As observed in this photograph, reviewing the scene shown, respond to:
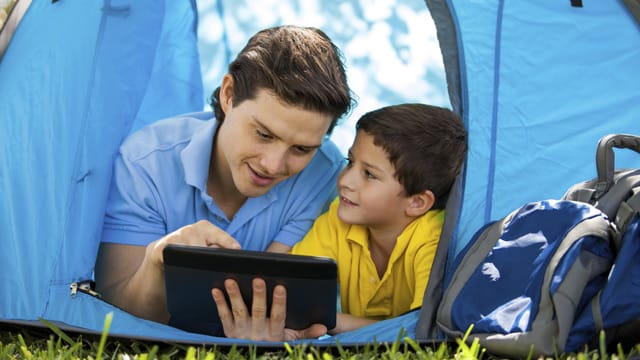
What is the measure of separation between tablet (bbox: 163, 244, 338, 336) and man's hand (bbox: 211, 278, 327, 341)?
0.01m

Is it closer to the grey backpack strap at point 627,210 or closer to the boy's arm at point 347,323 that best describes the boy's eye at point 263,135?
the boy's arm at point 347,323

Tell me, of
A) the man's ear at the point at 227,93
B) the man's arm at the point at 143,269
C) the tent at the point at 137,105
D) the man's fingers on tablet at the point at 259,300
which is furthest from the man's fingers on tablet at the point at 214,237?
the man's ear at the point at 227,93

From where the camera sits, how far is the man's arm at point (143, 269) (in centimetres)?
167

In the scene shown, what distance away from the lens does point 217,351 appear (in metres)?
1.50

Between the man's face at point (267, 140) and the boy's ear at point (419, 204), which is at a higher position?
the man's face at point (267, 140)

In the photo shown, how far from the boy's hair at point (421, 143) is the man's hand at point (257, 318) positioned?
479 millimetres

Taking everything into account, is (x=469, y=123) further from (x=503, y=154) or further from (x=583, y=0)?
(x=583, y=0)

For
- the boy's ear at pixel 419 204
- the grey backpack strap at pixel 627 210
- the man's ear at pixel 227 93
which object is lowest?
the boy's ear at pixel 419 204

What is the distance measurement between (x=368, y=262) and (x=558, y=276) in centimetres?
62

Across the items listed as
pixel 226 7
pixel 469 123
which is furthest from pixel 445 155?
pixel 226 7

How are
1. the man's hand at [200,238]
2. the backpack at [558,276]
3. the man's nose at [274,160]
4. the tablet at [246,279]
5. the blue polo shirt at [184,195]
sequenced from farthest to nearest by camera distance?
the blue polo shirt at [184,195]
the man's nose at [274,160]
the man's hand at [200,238]
the tablet at [246,279]
the backpack at [558,276]

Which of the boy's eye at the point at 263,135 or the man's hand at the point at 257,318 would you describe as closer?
the man's hand at the point at 257,318

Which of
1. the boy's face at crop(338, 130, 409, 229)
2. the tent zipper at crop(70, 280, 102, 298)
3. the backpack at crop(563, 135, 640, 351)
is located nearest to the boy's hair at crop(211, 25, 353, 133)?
the boy's face at crop(338, 130, 409, 229)

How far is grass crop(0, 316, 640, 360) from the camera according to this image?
1.42 meters
